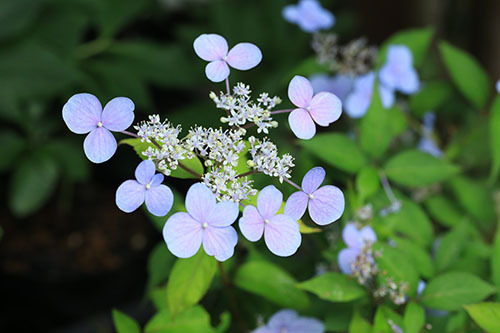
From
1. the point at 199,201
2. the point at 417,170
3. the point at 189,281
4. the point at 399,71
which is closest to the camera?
the point at 199,201

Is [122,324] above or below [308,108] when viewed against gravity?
below

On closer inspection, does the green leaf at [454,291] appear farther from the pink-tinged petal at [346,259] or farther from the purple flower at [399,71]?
the purple flower at [399,71]

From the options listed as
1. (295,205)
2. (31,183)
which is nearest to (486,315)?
(295,205)

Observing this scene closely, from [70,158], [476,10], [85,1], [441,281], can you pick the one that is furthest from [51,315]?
Answer: [476,10]

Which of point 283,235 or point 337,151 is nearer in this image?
point 283,235

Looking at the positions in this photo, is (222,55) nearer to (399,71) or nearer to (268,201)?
(268,201)

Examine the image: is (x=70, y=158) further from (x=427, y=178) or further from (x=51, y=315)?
(x=427, y=178)

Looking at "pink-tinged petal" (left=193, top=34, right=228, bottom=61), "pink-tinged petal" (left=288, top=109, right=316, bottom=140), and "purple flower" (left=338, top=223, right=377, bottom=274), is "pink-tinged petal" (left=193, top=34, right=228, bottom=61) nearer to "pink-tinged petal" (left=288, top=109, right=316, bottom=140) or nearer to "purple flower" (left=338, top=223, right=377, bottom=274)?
"pink-tinged petal" (left=288, top=109, right=316, bottom=140)
